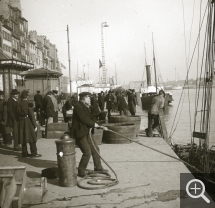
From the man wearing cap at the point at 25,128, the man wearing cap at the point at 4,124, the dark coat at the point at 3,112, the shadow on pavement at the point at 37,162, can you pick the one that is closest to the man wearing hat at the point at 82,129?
the shadow on pavement at the point at 37,162

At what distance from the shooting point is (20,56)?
56500 mm

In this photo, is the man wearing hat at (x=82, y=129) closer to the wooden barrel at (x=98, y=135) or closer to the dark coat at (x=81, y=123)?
the dark coat at (x=81, y=123)

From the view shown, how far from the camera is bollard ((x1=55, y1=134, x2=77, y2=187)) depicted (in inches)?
224

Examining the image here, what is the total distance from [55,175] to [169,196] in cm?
253

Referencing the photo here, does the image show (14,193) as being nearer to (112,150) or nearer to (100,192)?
(100,192)

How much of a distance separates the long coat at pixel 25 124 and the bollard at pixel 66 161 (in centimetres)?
294

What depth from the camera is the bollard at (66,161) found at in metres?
5.70

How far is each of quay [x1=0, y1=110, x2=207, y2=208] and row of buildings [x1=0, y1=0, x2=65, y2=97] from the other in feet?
55.5

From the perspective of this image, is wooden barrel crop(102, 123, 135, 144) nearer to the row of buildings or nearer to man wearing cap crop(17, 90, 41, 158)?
man wearing cap crop(17, 90, 41, 158)

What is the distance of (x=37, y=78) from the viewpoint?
87.0 feet

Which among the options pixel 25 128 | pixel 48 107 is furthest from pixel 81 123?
pixel 48 107

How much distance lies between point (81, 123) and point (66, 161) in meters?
0.91

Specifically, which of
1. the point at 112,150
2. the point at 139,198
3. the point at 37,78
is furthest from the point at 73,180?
the point at 37,78

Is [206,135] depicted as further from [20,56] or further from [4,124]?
[20,56]
